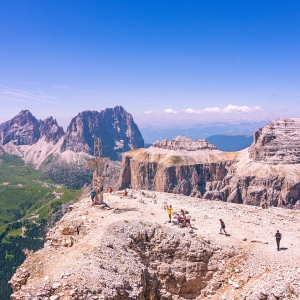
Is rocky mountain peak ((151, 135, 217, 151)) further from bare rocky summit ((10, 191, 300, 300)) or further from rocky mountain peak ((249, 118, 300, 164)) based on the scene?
bare rocky summit ((10, 191, 300, 300))

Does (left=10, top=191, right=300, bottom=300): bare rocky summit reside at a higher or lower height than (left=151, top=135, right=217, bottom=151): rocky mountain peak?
lower

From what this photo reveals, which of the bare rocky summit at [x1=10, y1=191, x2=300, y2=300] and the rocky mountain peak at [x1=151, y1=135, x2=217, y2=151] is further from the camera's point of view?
the rocky mountain peak at [x1=151, y1=135, x2=217, y2=151]

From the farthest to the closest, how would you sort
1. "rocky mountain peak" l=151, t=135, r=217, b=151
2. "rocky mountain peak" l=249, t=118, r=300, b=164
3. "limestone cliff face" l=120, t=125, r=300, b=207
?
"rocky mountain peak" l=151, t=135, r=217, b=151 → "rocky mountain peak" l=249, t=118, r=300, b=164 → "limestone cliff face" l=120, t=125, r=300, b=207

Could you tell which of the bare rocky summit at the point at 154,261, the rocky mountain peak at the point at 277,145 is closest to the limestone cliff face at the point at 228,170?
the rocky mountain peak at the point at 277,145

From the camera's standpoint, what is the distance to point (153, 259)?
36.7 m

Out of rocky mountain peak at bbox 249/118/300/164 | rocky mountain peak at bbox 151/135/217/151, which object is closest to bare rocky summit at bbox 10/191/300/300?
rocky mountain peak at bbox 249/118/300/164

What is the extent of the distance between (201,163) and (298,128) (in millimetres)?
56162

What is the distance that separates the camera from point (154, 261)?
120 feet

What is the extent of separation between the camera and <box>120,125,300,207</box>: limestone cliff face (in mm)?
139625

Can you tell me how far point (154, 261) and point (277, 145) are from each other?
13101cm

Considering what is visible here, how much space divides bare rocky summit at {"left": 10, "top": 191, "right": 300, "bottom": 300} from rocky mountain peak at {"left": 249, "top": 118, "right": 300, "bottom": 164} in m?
108

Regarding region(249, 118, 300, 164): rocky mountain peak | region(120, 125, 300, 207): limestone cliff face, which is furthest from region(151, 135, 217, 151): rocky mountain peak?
region(249, 118, 300, 164): rocky mountain peak

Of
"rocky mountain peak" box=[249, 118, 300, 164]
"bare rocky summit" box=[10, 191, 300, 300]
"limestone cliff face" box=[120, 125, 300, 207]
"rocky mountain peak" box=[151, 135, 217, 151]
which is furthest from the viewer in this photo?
"rocky mountain peak" box=[151, 135, 217, 151]

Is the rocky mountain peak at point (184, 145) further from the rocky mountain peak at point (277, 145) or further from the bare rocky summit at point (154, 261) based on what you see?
the bare rocky summit at point (154, 261)
